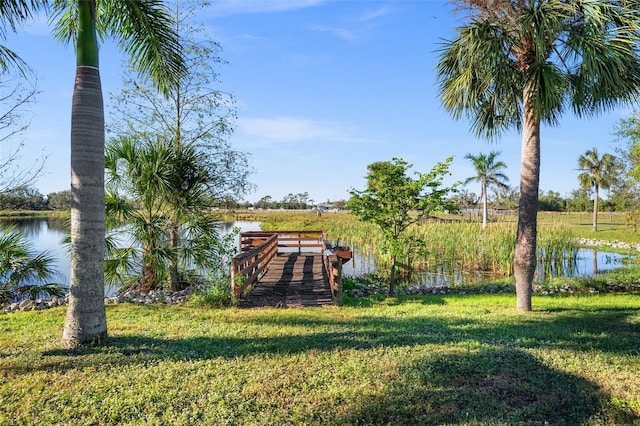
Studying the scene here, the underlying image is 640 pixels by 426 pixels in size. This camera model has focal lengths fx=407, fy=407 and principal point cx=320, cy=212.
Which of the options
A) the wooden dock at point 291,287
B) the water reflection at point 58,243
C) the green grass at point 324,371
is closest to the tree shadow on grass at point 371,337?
the green grass at point 324,371

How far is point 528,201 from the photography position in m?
7.46

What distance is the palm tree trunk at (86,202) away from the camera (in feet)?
16.4

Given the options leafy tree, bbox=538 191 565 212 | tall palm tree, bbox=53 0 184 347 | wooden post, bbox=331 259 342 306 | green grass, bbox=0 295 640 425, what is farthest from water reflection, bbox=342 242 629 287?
leafy tree, bbox=538 191 565 212

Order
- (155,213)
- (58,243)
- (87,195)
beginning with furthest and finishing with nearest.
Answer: (58,243) → (155,213) → (87,195)

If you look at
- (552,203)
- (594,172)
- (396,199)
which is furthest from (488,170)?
(552,203)

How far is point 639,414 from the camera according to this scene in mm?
3320

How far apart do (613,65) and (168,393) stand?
299 inches

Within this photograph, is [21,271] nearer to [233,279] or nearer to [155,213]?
[155,213]

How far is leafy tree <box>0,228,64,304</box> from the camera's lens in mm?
8992

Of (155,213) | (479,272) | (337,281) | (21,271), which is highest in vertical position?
(155,213)

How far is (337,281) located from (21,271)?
277 inches

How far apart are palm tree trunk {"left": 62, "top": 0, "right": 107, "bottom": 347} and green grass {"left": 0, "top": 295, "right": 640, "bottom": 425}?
410 millimetres

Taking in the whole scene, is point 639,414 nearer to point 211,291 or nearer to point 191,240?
point 211,291

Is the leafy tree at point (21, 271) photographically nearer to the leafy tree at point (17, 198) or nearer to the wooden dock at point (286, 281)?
the leafy tree at point (17, 198)
